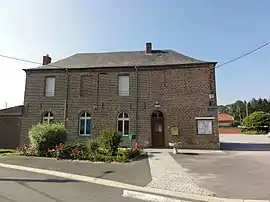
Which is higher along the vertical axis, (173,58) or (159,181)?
(173,58)

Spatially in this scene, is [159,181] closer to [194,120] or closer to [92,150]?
[92,150]

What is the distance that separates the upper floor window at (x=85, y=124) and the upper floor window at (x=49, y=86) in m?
3.23

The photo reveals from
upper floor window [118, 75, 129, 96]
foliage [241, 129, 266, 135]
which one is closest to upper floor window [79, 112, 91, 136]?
upper floor window [118, 75, 129, 96]

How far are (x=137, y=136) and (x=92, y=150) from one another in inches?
239

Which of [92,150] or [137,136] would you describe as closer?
[92,150]

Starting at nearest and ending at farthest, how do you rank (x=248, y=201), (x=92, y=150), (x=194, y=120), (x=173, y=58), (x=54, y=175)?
(x=248, y=201) < (x=54, y=175) < (x=92, y=150) < (x=194, y=120) < (x=173, y=58)

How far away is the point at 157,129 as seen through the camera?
19.7 m

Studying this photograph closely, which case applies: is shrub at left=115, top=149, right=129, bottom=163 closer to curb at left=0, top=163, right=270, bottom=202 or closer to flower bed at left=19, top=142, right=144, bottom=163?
flower bed at left=19, top=142, right=144, bottom=163

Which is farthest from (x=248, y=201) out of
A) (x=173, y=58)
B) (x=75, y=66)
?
(x=75, y=66)

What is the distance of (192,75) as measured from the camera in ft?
64.4

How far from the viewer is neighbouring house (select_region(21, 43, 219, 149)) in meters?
19.1

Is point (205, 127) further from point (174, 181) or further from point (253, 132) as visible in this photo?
point (253, 132)

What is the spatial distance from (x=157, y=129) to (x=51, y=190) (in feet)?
44.7

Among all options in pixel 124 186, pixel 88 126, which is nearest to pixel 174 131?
pixel 88 126
